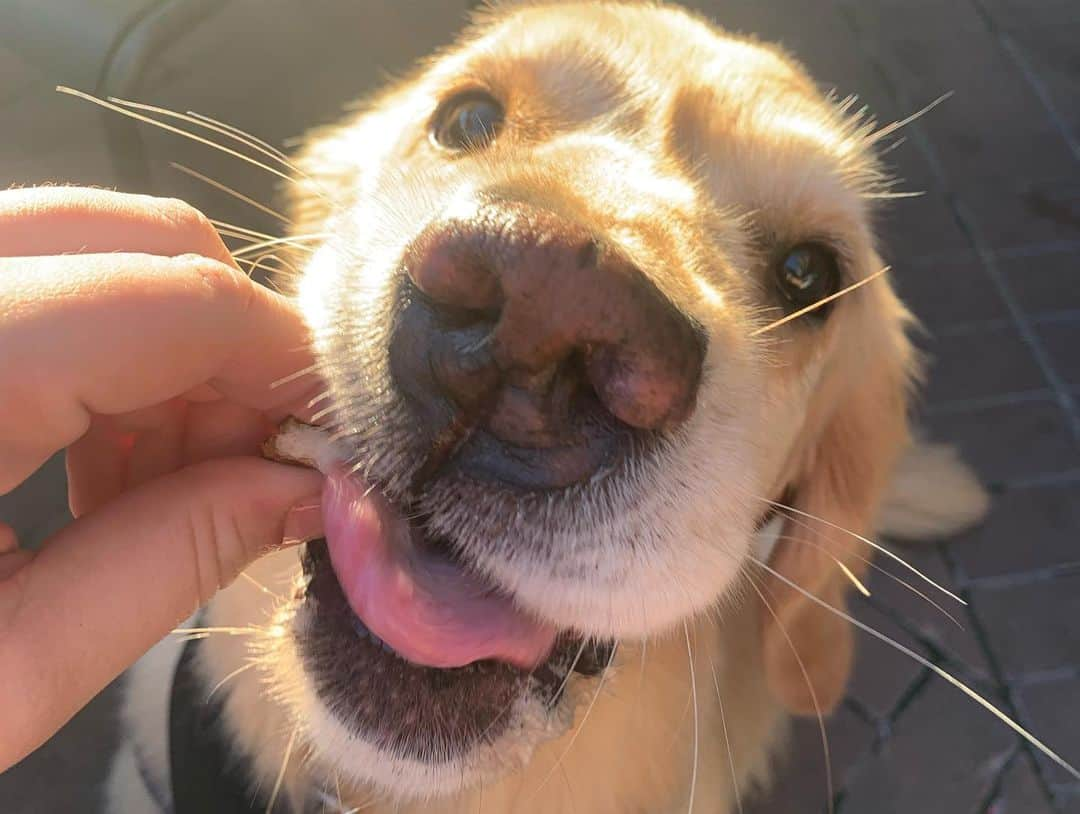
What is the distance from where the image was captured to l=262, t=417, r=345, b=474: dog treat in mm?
1138

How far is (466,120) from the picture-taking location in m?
1.76

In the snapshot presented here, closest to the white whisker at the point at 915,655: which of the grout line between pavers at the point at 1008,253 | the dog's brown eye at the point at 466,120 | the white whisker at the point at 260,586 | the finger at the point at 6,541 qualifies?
the white whisker at the point at 260,586

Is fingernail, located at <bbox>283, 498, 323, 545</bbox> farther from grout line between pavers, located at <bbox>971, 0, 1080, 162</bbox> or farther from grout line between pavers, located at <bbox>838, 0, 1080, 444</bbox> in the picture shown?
grout line between pavers, located at <bbox>971, 0, 1080, 162</bbox>

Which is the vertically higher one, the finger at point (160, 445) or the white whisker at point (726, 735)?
the finger at point (160, 445)

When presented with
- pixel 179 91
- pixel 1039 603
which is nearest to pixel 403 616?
pixel 179 91

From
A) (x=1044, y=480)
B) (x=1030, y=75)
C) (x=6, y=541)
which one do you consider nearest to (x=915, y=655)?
(x=6, y=541)

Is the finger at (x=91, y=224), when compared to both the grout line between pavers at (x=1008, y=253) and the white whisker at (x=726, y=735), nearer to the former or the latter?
the white whisker at (x=726, y=735)

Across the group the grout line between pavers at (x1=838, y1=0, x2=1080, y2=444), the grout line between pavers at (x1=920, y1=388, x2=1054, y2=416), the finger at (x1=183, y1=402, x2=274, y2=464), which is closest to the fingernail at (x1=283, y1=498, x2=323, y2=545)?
the finger at (x1=183, y1=402, x2=274, y2=464)

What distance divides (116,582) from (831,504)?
1.45 metres

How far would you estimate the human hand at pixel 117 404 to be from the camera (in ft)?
2.89

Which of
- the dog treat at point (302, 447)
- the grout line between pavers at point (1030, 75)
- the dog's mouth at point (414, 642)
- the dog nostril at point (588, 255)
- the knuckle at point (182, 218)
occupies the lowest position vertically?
the dog's mouth at point (414, 642)

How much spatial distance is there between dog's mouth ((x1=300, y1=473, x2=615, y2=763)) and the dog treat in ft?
0.15

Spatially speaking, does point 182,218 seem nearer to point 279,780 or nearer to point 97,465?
point 97,465

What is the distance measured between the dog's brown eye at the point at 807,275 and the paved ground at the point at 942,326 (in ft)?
4.92
